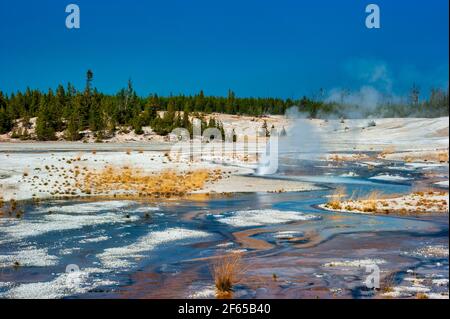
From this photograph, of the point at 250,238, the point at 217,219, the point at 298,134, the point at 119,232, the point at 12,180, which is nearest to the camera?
the point at 250,238

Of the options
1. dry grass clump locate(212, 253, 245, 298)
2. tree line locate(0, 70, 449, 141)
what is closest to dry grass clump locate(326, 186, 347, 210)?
dry grass clump locate(212, 253, 245, 298)

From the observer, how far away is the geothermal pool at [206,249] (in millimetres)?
12797

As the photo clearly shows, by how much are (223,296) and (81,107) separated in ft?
276

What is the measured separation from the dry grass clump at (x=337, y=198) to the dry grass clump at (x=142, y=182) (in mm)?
8392

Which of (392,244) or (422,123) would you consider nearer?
(392,244)

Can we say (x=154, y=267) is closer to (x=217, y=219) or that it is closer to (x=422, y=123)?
(x=217, y=219)

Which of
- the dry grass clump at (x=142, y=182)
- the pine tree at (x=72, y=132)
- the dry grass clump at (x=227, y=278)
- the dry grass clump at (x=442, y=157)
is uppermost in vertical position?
the pine tree at (x=72, y=132)

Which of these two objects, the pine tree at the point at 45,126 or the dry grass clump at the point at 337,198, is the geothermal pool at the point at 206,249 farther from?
the pine tree at the point at 45,126

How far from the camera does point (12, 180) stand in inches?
1499

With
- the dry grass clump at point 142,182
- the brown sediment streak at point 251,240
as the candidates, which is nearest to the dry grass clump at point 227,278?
the brown sediment streak at point 251,240

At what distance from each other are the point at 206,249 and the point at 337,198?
46.8 feet

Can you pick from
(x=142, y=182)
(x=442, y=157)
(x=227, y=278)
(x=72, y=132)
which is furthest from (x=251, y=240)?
(x=72, y=132)
